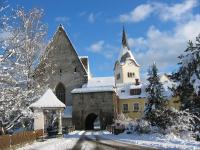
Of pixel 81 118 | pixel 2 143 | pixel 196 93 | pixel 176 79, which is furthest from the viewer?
pixel 81 118

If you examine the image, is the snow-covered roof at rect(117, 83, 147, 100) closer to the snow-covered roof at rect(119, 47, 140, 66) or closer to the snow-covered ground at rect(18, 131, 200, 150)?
the snow-covered roof at rect(119, 47, 140, 66)

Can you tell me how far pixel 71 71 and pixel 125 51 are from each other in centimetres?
3456

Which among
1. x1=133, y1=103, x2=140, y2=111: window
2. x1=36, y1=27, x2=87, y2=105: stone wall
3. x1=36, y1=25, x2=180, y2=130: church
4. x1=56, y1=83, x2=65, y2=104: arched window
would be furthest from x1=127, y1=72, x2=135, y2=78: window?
x1=56, y1=83, x2=65, y2=104: arched window

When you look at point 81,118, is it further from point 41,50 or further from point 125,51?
point 125,51

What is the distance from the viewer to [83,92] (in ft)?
207

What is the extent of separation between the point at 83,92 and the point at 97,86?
2.94m

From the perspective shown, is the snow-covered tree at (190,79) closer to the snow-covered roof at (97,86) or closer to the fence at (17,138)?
the fence at (17,138)

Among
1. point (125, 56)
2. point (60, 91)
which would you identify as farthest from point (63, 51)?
point (125, 56)

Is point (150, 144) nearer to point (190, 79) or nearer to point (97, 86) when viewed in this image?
point (190, 79)

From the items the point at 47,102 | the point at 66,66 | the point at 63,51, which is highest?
the point at 63,51

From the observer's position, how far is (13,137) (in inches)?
904

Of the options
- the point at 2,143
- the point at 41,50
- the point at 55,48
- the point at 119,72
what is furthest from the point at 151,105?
the point at 119,72

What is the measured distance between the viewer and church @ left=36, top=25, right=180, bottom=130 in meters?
62.2

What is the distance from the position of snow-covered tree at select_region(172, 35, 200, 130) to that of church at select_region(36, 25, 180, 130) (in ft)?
86.5
